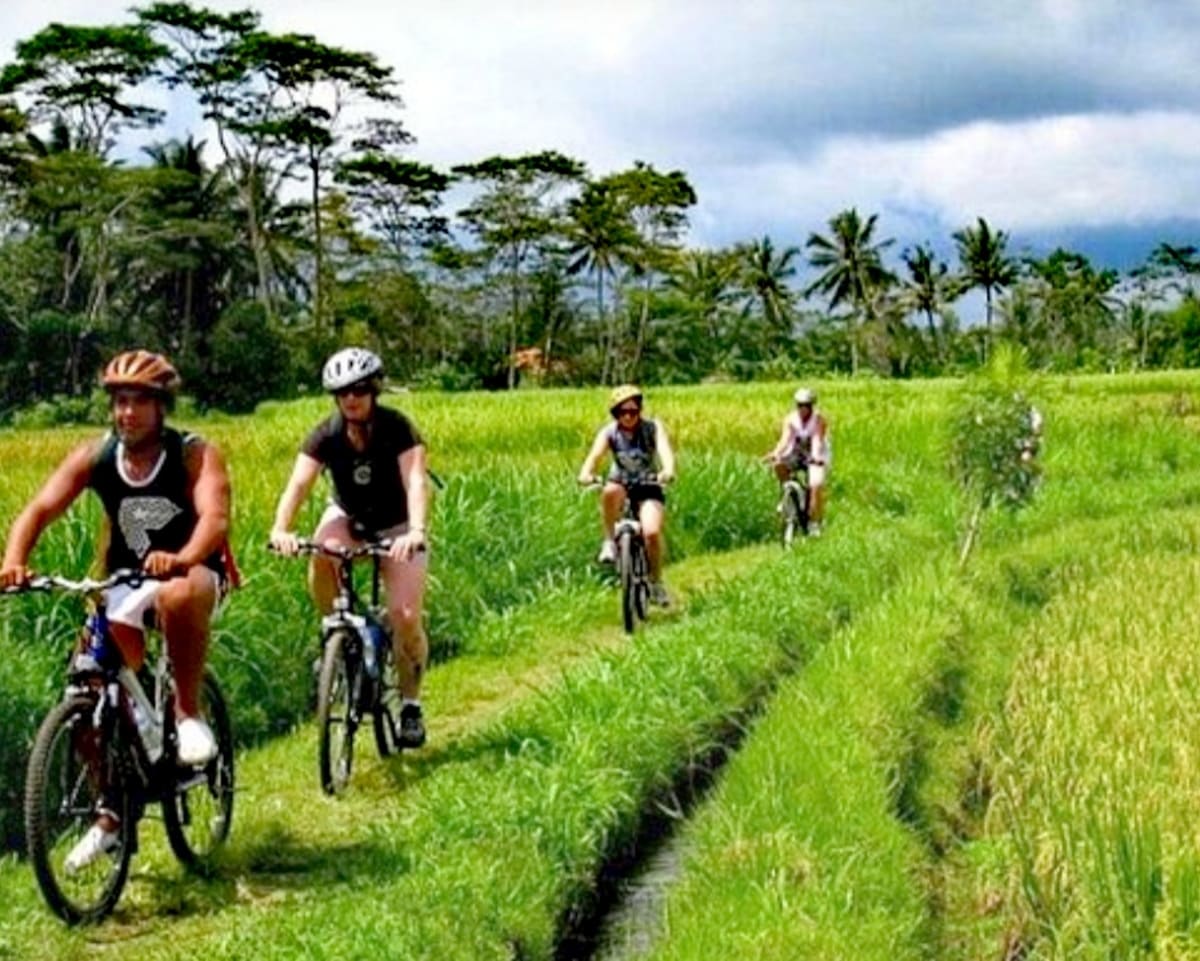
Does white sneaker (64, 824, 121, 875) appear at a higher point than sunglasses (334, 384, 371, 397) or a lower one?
lower

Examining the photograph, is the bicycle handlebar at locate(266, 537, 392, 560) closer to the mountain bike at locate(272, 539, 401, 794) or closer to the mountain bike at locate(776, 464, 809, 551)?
the mountain bike at locate(272, 539, 401, 794)

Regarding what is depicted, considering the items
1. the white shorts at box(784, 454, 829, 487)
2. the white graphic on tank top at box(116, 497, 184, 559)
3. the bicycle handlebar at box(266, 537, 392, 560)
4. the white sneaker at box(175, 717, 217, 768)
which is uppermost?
the white graphic on tank top at box(116, 497, 184, 559)

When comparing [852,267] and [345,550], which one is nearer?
[345,550]

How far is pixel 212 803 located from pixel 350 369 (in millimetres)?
1694

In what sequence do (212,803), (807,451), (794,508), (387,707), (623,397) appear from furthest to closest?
(794,508), (807,451), (623,397), (387,707), (212,803)

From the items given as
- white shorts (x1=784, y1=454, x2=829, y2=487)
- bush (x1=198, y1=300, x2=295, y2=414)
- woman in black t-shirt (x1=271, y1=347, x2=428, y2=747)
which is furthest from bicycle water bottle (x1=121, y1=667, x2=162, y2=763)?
bush (x1=198, y1=300, x2=295, y2=414)

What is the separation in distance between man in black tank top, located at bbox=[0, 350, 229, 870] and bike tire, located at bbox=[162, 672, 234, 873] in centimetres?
39

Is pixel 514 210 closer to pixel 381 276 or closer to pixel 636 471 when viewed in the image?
pixel 381 276

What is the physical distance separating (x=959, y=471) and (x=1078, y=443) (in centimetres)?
1071

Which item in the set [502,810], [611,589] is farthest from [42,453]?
[502,810]

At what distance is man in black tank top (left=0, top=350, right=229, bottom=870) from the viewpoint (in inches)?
222

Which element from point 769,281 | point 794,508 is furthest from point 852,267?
point 794,508

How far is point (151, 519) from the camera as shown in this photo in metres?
5.78

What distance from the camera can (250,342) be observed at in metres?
39.1
